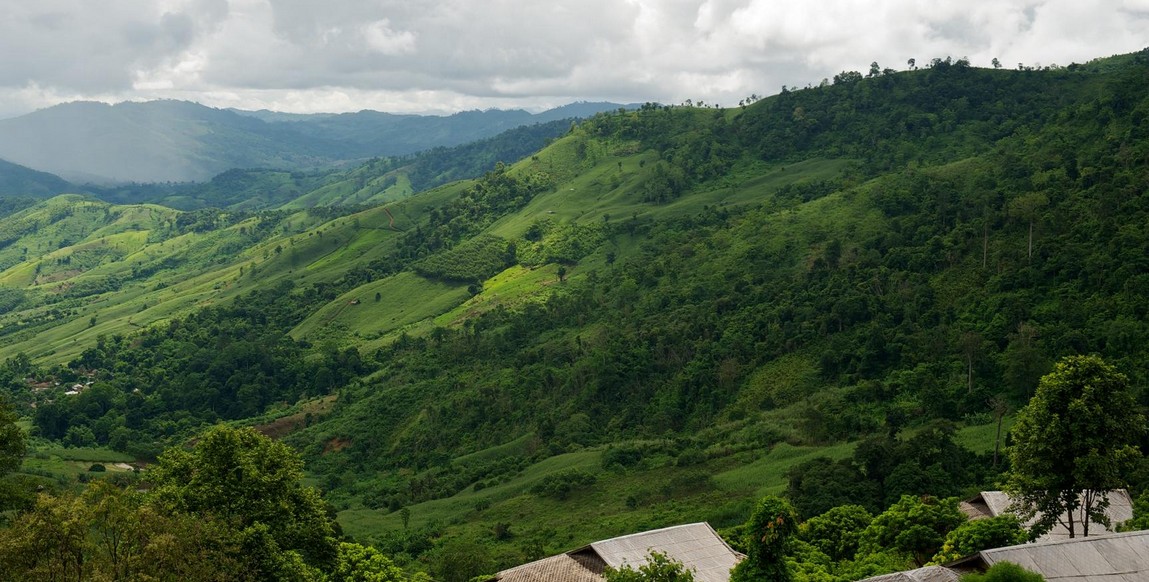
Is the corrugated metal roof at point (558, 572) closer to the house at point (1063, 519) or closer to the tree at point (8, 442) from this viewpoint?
the house at point (1063, 519)

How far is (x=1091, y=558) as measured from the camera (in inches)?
1115

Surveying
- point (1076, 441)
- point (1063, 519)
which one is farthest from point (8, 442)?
point (1063, 519)

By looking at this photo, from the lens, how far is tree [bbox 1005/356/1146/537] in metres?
31.9

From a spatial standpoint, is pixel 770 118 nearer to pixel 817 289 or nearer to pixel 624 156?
pixel 624 156

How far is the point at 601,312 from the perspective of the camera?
120m

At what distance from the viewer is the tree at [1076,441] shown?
31.9 meters

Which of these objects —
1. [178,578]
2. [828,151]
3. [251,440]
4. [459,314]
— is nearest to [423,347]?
[459,314]

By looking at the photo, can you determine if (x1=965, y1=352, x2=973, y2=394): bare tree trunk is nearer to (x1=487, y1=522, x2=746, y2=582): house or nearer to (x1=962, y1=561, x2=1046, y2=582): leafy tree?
(x1=487, y1=522, x2=746, y2=582): house

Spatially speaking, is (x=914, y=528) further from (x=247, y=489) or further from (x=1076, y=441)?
(x=247, y=489)

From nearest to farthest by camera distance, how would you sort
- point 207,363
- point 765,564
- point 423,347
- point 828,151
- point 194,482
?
point 765,564 → point 194,482 → point 423,347 → point 207,363 → point 828,151

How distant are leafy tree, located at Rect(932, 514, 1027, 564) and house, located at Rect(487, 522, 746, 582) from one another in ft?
27.2

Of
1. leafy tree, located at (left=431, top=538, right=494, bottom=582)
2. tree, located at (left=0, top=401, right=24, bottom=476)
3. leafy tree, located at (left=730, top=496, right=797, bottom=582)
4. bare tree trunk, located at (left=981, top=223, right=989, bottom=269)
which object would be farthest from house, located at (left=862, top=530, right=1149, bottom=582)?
bare tree trunk, located at (left=981, top=223, right=989, bottom=269)

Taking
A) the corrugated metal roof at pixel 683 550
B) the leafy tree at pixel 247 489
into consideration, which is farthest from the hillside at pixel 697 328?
the leafy tree at pixel 247 489

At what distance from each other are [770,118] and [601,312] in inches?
3129
